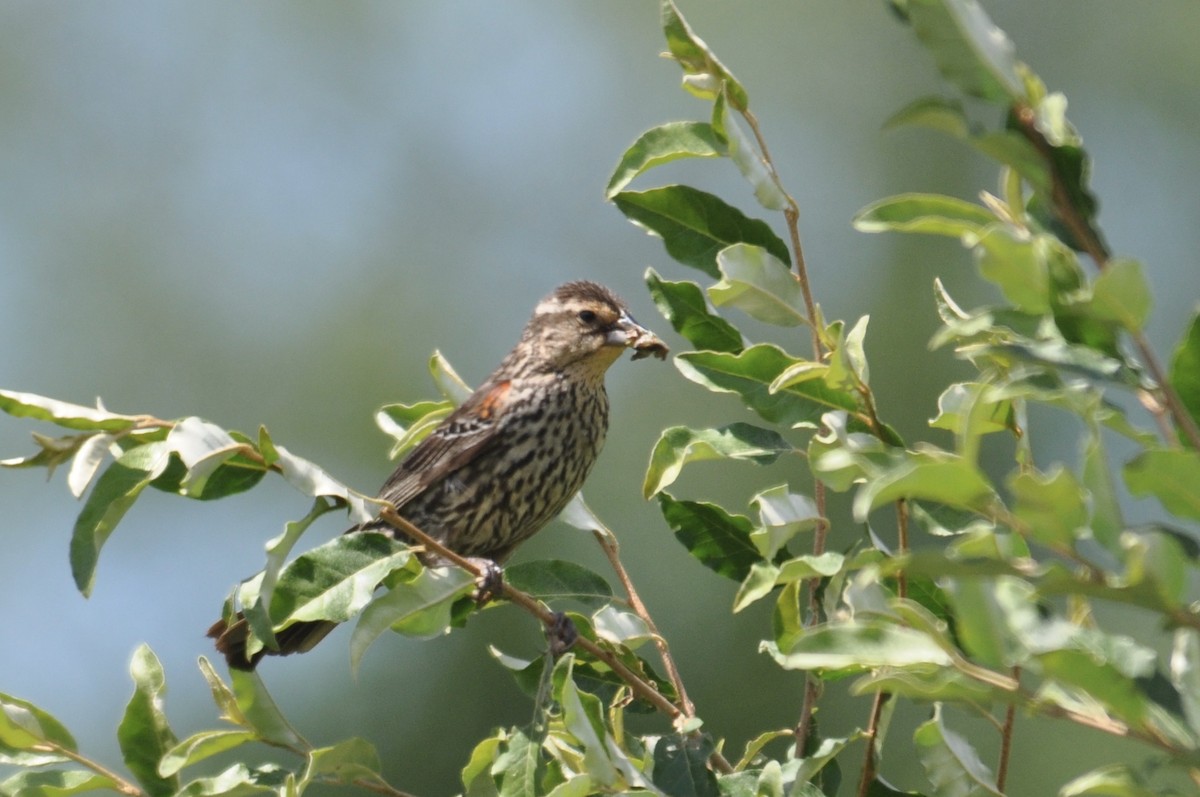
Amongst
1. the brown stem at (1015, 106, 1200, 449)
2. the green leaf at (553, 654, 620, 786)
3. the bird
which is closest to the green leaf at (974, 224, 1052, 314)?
the brown stem at (1015, 106, 1200, 449)

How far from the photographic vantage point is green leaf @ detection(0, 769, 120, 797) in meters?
2.34

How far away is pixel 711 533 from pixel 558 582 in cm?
38

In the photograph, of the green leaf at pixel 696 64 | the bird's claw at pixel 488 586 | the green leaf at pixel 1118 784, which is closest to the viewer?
the green leaf at pixel 1118 784

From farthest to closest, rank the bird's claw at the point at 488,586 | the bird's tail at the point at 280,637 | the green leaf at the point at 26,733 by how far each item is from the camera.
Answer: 1. the bird's tail at the point at 280,637
2. the bird's claw at the point at 488,586
3. the green leaf at the point at 26,733

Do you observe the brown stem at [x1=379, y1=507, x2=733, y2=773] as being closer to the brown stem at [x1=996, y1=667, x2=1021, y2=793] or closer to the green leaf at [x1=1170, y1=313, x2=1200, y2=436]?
the brown stem at [x1=996, y1=667, x2=1021, y2=793]

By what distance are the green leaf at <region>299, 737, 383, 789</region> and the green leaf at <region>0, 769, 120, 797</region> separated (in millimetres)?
335

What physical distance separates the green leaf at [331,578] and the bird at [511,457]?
76.7 inches

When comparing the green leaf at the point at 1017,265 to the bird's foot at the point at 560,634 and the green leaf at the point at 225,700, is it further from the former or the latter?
the green leaf at the point at 225,700

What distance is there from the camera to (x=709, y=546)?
2611 mm

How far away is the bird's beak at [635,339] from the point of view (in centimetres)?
470

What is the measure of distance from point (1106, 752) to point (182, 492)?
23.8 feet

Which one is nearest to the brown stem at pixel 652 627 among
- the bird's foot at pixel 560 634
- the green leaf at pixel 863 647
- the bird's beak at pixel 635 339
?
the bird's foot at pixel 560 634

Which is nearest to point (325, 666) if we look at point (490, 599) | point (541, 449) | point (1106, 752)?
point (1106, 752)

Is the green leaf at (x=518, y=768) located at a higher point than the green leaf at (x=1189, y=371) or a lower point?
lower
